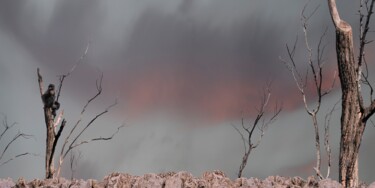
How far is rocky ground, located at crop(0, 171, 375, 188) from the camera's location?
4633mm

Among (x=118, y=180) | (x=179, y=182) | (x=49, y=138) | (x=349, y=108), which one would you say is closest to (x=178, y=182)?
(x=179, y=182)

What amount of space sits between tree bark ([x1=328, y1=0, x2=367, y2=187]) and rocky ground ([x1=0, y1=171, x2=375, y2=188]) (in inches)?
144

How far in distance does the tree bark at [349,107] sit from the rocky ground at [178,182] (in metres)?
3.66

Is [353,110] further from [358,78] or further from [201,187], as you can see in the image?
[201,187]

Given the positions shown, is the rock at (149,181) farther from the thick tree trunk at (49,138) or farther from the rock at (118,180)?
the thick tree trunk at (49,138)

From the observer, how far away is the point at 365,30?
8438 millimetres

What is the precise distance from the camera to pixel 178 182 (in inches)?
183

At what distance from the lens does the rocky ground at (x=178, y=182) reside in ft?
15.2

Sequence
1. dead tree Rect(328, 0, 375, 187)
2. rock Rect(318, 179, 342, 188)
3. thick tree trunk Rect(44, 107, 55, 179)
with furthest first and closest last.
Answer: thick tree trunk Rect(44, 107, 55, 179) < dead tree Rect(328, 0, 375, 187) < rock Rect(318, 179, 342, 188)

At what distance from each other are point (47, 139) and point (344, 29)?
6.84 m

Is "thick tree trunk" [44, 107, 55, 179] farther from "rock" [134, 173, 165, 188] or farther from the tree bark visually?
A: "rock" [134, 173, 165, 188]

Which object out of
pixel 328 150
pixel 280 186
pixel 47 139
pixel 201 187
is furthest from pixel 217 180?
pixel 47 139

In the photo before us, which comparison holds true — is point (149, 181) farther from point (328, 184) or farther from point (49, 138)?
point (49, 138)

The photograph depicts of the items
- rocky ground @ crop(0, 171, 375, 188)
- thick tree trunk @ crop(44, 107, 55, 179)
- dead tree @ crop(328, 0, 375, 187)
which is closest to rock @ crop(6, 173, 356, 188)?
rocky ground @ crop(0, 171, 375, 188)
